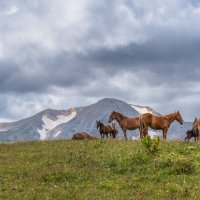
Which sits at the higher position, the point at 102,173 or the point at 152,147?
the point at 152,147

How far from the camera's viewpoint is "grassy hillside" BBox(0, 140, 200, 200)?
59.8 feet

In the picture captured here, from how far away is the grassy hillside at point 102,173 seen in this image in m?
18.2

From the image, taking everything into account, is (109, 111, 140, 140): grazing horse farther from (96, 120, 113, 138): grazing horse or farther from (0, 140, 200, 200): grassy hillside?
(0, 140, 200, 200): grassy hillside

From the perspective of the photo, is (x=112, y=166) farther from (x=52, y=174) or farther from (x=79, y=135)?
(x=79, y=135)

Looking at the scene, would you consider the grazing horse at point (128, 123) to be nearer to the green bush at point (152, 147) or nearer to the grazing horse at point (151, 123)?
the grazing horse at point (151, 123)

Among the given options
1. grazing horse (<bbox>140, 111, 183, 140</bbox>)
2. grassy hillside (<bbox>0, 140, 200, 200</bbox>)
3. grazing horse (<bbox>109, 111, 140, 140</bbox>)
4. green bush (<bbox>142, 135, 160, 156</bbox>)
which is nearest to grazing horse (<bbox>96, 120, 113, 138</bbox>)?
grazing horse (<bbox>109, 111, 140, 140</bbox>)

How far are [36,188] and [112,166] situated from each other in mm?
5734

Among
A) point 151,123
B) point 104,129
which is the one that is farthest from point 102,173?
point 104,129

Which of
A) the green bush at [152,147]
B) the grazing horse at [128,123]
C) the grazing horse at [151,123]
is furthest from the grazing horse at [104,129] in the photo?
the green bush at [152,147]

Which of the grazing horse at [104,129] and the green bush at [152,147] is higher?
the grazing horse at [104,129]

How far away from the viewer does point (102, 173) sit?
2233 cm

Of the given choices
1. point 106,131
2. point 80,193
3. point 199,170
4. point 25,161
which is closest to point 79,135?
point 106,131

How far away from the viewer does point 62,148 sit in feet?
107

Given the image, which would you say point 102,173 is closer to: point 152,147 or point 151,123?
point 152,147
